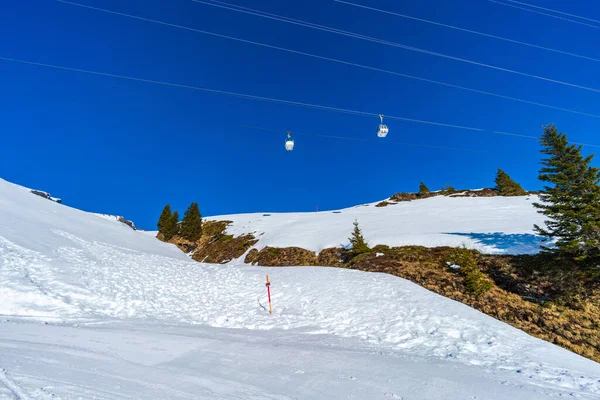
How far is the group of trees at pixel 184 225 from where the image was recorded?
48956mm

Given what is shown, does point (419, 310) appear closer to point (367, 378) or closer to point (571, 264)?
point (367, 378)

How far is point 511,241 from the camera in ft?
62.6

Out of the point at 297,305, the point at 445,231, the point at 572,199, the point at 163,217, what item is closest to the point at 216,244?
the point at 163,217

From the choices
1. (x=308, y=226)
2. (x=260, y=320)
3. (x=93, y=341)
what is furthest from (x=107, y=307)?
(x=308, y=226)

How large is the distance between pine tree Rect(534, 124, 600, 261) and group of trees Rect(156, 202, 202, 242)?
46.9 meters

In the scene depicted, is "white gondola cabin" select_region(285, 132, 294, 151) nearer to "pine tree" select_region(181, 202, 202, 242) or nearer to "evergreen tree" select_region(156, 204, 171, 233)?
"pine tree" select_region(181, 202, 202, 242)

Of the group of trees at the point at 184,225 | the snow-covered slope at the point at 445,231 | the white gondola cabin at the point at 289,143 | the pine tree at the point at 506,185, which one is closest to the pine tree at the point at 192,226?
the group of trees at the point at 184,225

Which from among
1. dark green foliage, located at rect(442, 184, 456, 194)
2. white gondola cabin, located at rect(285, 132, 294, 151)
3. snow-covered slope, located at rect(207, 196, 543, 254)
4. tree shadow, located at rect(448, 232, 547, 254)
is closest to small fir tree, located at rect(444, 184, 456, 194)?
dark green foliage, located at rect(442, 184, 456, 194)

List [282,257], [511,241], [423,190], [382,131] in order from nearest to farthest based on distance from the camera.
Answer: [382,131] < [511,241] < [282,257] < [423,190]

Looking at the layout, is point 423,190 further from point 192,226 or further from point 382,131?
point 382,131

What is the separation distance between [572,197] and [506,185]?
44064 millimetres

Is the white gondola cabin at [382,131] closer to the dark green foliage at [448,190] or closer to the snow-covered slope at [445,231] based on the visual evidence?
the snow-covered slope at [445,231]

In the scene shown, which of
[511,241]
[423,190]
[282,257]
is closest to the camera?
[511,241]

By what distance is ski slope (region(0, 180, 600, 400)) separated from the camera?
4777mm
